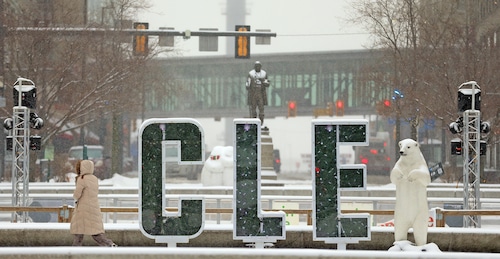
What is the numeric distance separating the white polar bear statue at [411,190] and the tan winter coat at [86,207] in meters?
4.61

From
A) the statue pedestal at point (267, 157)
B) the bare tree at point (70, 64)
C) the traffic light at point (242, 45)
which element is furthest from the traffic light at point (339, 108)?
the traffic light at point (242, 45)

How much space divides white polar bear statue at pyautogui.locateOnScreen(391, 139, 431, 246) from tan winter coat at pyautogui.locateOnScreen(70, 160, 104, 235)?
4.61 meters

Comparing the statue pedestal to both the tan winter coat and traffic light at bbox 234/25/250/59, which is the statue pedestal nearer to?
traffic light at bbox 234/25/250/59

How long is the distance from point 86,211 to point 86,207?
2.5 inches

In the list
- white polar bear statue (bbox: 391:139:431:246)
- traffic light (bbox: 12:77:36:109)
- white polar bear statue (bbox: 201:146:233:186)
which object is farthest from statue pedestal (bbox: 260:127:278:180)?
white polar bear statue (bbox: 391:139:431:246)

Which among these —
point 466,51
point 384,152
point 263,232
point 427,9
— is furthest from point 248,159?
point 384,152

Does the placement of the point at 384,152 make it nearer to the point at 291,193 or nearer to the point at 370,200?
the point at 291,193

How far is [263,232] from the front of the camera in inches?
637

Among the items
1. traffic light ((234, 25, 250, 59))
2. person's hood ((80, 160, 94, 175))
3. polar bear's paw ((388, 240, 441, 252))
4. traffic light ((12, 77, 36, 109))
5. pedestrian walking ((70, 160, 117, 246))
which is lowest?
polar bear's paw ((388, 240, 441, 252))

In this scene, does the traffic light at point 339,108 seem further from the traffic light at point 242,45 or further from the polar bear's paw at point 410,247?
the polar bear's paw at point 410,247

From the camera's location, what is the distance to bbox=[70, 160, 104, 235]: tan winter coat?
57.4 ft

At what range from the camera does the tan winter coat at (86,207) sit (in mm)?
17484

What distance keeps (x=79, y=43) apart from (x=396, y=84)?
13.8 m

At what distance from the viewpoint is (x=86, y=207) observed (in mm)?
17594
